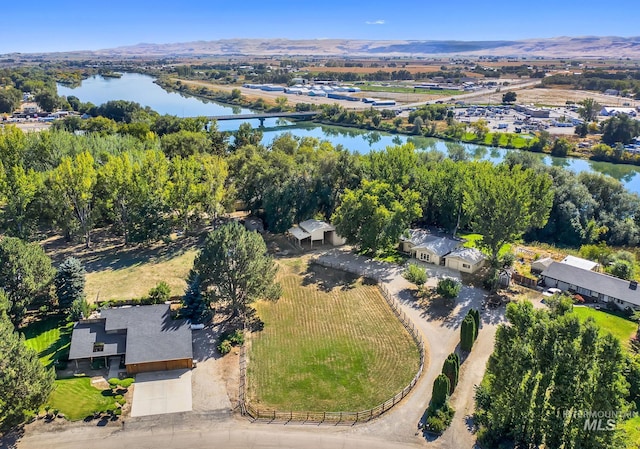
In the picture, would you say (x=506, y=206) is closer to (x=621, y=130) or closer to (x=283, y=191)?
(x=283, y=191)

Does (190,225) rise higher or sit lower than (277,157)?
lower

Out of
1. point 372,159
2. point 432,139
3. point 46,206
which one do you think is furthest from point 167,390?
point 432,139

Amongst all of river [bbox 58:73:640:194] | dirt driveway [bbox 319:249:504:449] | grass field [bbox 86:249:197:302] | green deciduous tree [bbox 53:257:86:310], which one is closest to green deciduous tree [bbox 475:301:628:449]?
dirt driveway [bbox 319:249:504:449]

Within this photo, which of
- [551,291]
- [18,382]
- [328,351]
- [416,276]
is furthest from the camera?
[551,291]

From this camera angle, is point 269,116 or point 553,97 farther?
point 553,97

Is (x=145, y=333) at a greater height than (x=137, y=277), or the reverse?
(x=145, y=333)

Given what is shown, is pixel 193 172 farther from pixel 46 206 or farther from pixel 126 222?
pixel 46 206

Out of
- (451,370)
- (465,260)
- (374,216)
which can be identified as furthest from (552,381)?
(374,216)

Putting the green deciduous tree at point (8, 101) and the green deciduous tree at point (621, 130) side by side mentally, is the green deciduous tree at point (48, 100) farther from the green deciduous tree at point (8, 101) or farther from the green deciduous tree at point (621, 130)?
the green deciduous tree at point (621, 130)
